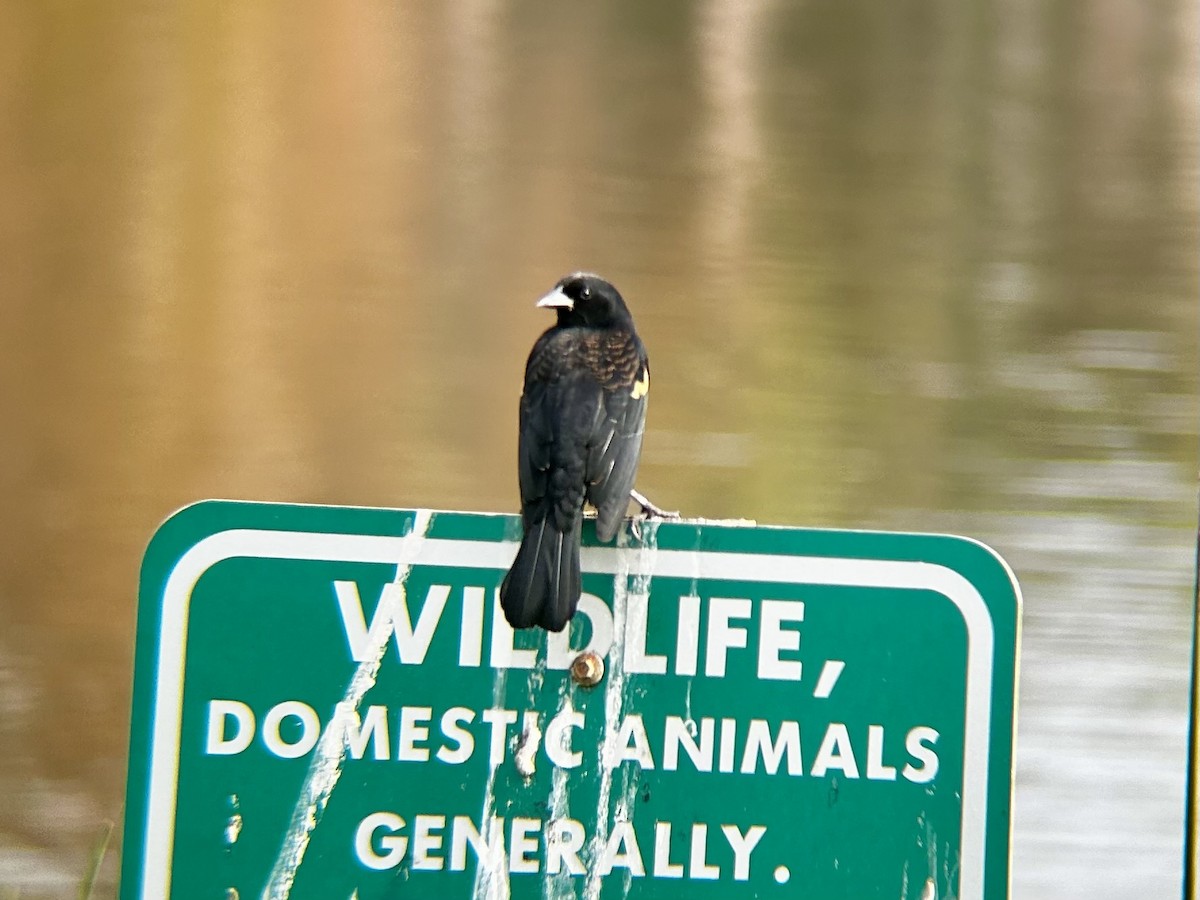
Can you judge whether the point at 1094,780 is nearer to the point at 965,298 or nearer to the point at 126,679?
the point at 965,298

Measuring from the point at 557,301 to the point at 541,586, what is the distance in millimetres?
1202

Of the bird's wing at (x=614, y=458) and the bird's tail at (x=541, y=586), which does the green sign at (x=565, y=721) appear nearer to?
the bird's tail at (x=541, y=586)

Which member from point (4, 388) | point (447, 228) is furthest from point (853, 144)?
point (4, 388)

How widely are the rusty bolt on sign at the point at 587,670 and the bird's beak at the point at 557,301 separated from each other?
1175 mm

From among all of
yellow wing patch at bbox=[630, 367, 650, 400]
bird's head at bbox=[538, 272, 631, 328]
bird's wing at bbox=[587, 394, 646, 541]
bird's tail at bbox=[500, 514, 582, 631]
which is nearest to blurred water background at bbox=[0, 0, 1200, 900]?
bird's head at bbox=[538, 272, 631, 328]

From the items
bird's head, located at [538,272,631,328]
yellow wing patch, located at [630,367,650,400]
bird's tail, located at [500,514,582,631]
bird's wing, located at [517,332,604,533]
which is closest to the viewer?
bird's tail, located at [500,514,582,631]

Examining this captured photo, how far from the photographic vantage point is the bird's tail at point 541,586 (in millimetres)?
1422

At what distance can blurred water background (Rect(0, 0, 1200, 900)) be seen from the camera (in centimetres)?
259

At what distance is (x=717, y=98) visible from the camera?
8.66ft

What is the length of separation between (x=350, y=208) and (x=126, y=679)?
1.02 m

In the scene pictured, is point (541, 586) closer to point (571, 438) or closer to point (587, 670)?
point (587, 670)

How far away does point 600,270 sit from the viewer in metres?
2.66

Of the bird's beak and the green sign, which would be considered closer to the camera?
the green sign

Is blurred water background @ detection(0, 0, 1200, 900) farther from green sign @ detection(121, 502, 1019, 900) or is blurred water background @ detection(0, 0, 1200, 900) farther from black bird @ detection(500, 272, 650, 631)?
green sign @ detection(121, 502, 1019, 900)
